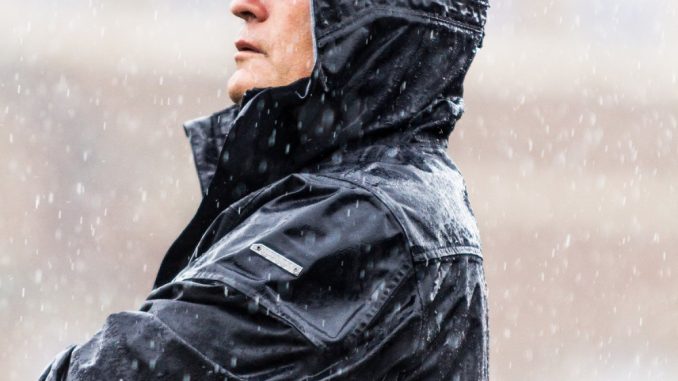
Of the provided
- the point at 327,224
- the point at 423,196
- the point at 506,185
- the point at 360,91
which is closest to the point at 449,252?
the point at 423,196

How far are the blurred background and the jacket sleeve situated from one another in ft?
35.8

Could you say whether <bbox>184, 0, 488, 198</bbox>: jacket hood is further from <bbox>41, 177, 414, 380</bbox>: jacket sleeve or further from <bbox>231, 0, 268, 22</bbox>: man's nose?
<bbox>41, 177, 414, 380</bbox>: jacket sleeve

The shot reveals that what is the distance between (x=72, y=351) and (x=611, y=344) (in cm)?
1175

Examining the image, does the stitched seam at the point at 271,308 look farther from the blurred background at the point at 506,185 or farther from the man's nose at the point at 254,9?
the blurred background at the point at 506,185

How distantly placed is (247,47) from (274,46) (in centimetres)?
7

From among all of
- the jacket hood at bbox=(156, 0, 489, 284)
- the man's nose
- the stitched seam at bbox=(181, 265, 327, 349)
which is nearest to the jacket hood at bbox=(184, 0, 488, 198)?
the jacket hood at bbox=(156, 0, 489, 284)

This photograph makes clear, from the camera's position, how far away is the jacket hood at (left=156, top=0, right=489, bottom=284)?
285 centimetres

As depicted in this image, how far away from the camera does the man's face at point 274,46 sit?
2.97m

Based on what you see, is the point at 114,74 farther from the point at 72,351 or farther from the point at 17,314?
the point at 72,351

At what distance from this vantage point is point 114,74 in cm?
1469

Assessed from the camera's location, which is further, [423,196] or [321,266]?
[423,196]

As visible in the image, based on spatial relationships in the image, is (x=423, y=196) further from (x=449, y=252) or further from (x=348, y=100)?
(x=348, y=100)

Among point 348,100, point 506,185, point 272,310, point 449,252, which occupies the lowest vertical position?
point 272,310

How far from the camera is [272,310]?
94.7 inches
